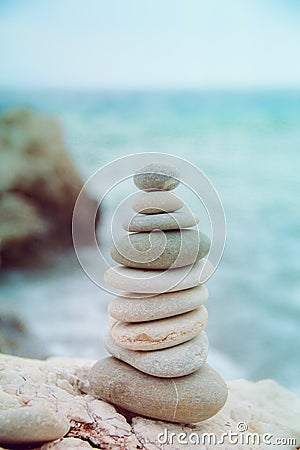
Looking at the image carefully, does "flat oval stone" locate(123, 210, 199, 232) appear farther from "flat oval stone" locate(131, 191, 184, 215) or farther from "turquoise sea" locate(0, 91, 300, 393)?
"turquoise sea" locate(0, 91, 300, 393)

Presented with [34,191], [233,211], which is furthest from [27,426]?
[34,191]

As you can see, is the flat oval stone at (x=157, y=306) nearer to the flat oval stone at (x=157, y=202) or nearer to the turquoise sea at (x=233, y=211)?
the flat oval stone at (x=157, y=202)

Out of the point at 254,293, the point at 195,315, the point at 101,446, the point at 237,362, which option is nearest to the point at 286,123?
the point at 254,293

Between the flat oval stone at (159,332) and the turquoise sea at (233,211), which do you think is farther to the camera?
the turquoise sea at (233,211)

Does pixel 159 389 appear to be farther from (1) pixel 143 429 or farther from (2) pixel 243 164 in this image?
(2) pixel 243 164

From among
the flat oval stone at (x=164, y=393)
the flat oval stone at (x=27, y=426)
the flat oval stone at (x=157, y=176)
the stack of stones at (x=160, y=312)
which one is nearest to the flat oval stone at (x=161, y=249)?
the stack of stones at (x=160, y=312)

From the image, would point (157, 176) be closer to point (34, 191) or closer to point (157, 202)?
point (157, 202)

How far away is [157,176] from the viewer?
1219 millimetres

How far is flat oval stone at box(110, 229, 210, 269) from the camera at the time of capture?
1201mm

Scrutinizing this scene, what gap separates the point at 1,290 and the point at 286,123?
173 centimetres

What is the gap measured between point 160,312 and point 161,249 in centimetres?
15

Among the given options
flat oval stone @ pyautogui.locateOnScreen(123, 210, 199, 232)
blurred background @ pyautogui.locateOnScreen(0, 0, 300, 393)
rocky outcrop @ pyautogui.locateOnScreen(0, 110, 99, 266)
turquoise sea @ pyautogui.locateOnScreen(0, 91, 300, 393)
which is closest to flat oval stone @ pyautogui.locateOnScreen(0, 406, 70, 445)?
flat oval stone @ pyautogui.locateOnScreen(123, 210, 199, 232)

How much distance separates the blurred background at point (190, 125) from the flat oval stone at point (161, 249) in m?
1.02

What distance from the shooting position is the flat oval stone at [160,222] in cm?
121
